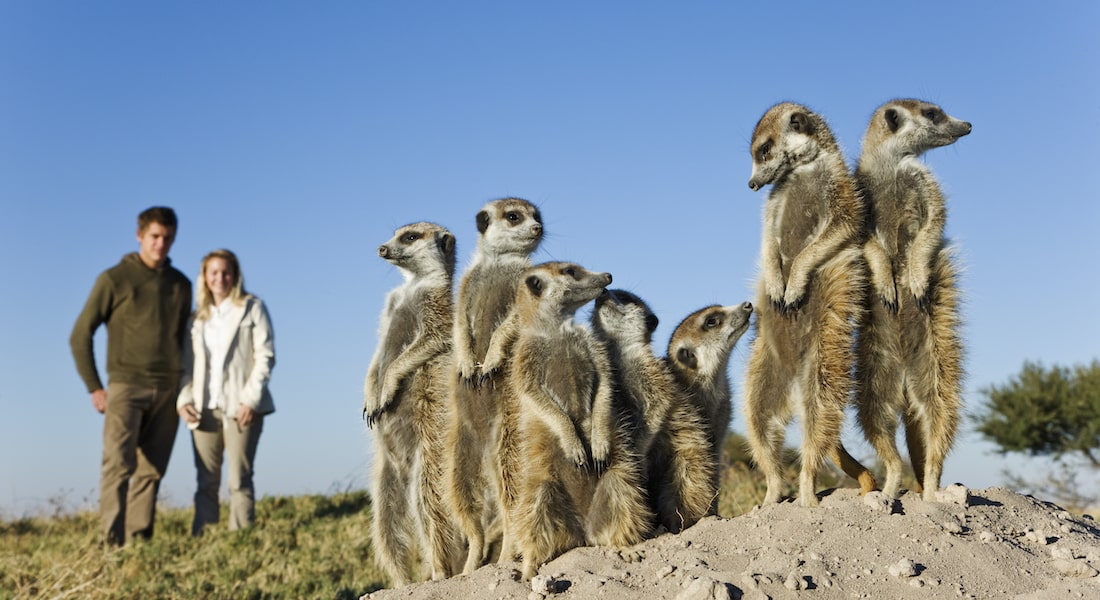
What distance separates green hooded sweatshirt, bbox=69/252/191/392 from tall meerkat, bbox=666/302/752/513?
19.4 feet

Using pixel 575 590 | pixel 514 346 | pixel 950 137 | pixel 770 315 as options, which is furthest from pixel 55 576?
pixel 950 137

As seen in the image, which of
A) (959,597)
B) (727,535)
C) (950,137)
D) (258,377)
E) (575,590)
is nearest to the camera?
(959,597)

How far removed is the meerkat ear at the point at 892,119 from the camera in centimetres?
519

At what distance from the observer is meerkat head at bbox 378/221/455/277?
5727 mm

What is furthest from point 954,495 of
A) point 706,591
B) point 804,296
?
point 706,591

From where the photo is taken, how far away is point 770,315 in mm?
5055

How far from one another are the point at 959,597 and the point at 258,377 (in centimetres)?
679

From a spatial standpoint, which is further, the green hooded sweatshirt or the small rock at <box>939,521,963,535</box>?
the green hooded sweatshirt

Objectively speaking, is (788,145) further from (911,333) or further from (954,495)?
(954,495)

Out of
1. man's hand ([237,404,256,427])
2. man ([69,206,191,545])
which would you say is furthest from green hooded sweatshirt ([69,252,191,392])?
man's hand ([237,404,256,427])

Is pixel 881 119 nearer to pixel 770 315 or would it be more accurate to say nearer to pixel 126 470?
pixel 770 315

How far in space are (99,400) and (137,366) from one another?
468 mm

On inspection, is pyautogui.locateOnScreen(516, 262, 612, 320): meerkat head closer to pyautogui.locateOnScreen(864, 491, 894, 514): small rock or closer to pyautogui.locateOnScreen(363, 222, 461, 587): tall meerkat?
pyautogui.locateOnScreen(363, 222, 461, 587): tall meerkat

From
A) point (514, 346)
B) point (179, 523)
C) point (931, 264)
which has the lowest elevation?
point (179, 523)
